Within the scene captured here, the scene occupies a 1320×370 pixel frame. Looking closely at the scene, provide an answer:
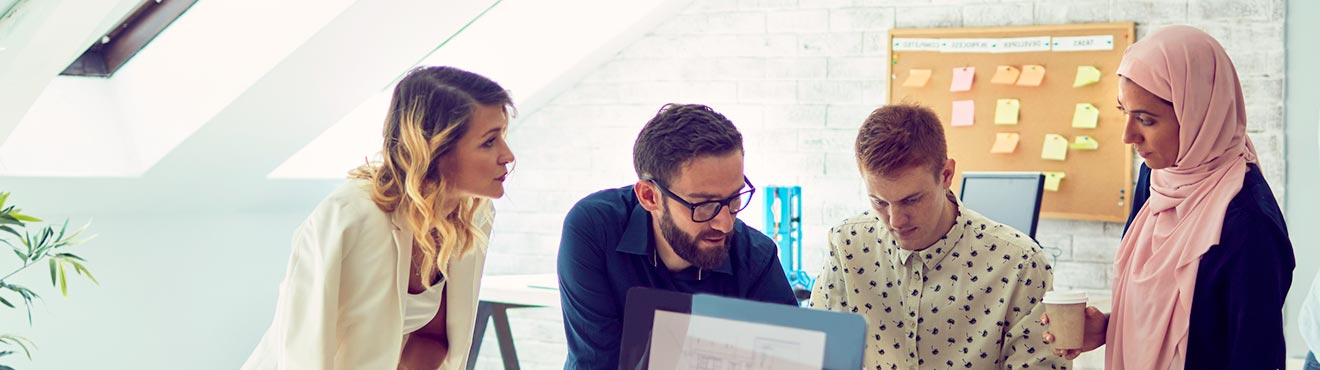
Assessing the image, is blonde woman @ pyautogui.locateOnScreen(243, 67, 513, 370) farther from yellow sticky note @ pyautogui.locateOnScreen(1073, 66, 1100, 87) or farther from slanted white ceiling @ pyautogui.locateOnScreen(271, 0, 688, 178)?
yellow sticky note @ pyautogui.locateOnScreen(1073, 66, 1100, 87)

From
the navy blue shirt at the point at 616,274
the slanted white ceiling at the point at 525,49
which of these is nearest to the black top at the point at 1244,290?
the navy blue shirt at the point at 616,274

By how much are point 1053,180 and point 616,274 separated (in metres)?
2.51

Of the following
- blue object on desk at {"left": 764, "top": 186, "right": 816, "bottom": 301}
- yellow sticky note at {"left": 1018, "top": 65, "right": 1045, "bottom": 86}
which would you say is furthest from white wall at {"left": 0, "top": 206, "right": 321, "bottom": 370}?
yellow sticky note at {"left": 1018, "top": 65, "right": 1045, "bottom": 86}

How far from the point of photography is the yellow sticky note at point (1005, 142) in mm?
3912

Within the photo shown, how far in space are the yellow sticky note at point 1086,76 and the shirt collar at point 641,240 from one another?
2.37 metres

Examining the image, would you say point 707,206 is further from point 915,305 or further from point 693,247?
point 915,305

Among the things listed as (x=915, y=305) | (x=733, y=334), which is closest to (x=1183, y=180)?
(x=915, y=305)

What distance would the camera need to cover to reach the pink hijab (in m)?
1.73

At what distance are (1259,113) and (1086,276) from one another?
77 centimetres

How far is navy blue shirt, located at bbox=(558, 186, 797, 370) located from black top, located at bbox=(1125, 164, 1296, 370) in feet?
2.07

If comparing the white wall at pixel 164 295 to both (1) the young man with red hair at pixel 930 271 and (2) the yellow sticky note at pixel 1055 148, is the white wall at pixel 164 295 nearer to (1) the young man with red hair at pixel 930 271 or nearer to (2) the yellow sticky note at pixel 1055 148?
(1) the young man with red hair at pixel 930 271

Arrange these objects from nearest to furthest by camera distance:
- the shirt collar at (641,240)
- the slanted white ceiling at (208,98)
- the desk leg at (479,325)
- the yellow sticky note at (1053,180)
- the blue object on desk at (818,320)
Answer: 1. the blue object on desk at (818,320)
2. the shirt collar at (641,240)
3. the slanted white ceiling at (208,98)
4. the desk leg at (479,325)
5. the yellow sticky note at (1053,180)

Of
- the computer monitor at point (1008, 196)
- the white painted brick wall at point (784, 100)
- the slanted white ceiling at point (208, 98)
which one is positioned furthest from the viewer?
the white painted brick wall at point (784, 100)

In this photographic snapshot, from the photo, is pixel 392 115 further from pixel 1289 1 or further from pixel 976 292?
pixel 1289 1
